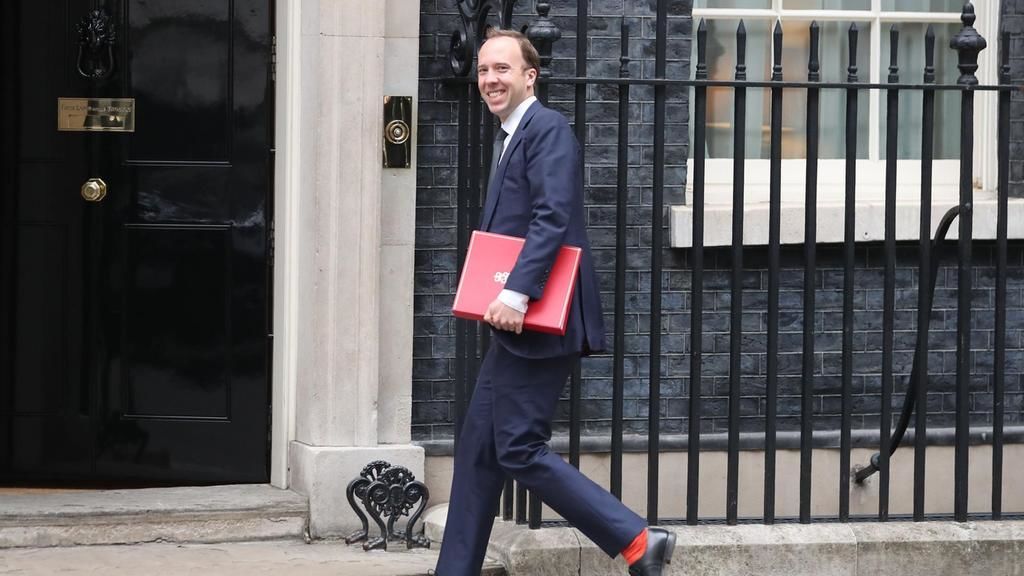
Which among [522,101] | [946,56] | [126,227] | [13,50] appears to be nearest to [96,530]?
[126,227]

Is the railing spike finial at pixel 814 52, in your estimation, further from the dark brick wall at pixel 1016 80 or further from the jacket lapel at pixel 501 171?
the dark brick wall at pixel 1016 80

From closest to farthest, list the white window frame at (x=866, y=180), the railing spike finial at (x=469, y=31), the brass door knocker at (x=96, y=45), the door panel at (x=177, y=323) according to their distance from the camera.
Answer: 1. the railing spike finial at (x=469, y=31)
2. the brass door knocker at (x=96, y=45)
3. the door panel at (x=177, y=323)
4. the white window frame at (x=866, y=180)

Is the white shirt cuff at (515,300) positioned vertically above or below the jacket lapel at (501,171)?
below

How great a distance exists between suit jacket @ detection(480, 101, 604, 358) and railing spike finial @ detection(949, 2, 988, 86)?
5.29ft

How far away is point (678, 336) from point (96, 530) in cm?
248

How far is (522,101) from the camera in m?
5.16

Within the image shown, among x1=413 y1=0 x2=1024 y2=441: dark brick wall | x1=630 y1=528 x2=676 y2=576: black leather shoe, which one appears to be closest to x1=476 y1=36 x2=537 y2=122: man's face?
x1=413 y1=0 x2=1024 y2=441: dark brick wall

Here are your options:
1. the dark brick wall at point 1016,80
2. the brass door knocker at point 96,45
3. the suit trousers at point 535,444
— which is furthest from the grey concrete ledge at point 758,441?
the brass door knocker at point 96,45

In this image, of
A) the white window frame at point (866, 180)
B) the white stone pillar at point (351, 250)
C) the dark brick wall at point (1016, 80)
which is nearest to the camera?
the white stone pillar at point (351, 250)

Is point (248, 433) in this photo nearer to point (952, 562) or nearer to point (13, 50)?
point (13, 50)

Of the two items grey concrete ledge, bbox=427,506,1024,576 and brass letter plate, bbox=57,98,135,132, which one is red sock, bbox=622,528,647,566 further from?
brass letter plate, bbox=57,98,135,132

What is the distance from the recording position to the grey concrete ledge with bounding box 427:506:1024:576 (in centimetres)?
573

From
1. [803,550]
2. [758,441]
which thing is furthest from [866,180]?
[803,550]

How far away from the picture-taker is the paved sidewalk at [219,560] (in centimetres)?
570
